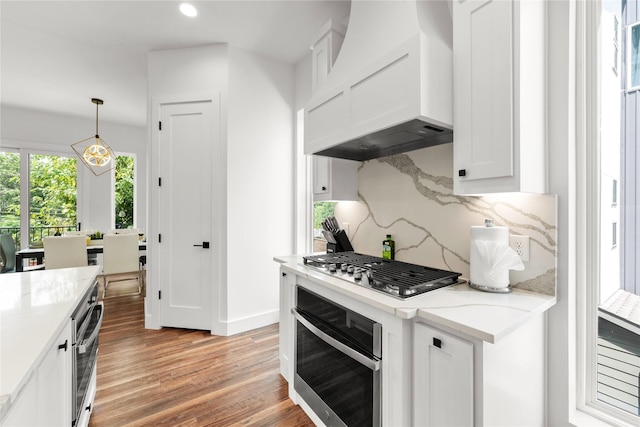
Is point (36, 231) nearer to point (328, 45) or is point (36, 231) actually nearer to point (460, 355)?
point (328, 45)

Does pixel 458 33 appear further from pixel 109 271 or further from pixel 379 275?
pixel 109 271

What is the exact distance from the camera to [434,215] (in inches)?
71.1

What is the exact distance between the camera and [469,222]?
1618 mm

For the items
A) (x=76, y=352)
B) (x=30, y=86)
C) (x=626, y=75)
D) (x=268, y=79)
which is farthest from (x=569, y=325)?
(x=30, y=86)

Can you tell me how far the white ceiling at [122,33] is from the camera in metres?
2.44

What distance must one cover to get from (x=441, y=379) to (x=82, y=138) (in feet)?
21.5

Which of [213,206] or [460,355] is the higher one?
[213,206]

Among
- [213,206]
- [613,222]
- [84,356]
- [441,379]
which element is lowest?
[84,356]

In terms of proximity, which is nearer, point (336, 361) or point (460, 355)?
point (460, 355)

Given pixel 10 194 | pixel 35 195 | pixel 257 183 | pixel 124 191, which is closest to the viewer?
pixel 257 183

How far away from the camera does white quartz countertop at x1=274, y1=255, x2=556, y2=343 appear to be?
977mm

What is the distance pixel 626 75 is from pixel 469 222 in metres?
0.91

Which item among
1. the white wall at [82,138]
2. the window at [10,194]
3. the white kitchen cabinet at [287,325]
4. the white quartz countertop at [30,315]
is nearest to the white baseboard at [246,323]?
the white kitchen cabinet at [287,325]

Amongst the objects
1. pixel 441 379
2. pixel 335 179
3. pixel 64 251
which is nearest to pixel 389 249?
pixel 335 179
